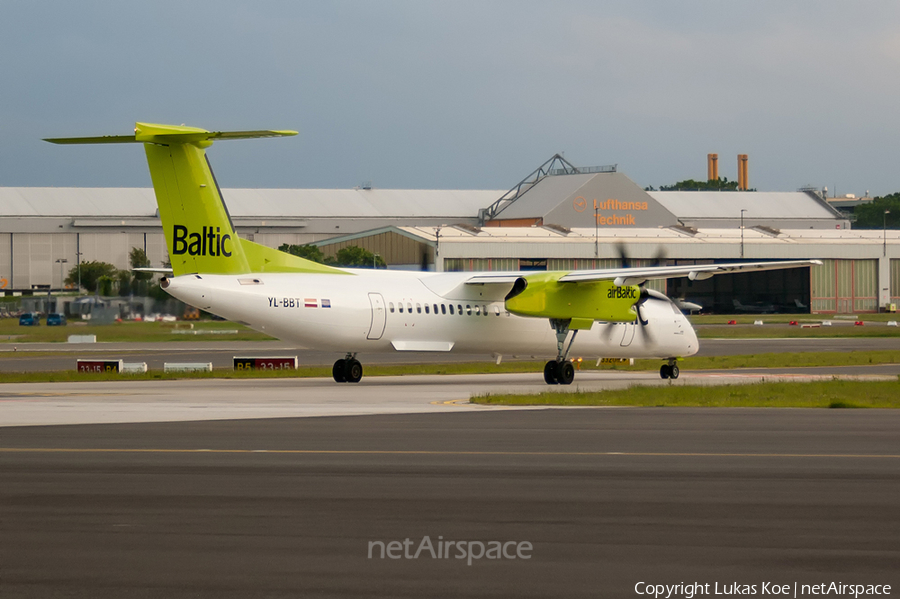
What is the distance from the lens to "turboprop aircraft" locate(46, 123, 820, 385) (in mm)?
28266

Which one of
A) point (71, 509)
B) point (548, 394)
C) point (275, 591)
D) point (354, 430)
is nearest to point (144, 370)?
point (548, 394)

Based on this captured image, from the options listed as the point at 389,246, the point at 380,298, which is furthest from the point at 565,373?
the point at 389,246

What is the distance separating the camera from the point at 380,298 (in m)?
31.5

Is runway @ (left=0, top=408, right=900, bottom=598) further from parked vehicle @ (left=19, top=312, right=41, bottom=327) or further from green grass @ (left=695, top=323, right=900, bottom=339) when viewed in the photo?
parked vehicle @ (left=19, top=312, right=41, bottom=327)

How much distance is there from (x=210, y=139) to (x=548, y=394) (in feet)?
35.6

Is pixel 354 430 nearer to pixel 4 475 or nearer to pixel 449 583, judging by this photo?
pixel 4 475

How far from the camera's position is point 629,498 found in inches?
455

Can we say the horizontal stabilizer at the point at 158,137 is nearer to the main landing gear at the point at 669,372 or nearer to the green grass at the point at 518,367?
the green grass at the point at 518,367

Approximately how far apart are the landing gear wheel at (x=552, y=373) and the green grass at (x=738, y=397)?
5518 mm

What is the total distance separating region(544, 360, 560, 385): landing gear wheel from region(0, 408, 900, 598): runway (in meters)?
15.4

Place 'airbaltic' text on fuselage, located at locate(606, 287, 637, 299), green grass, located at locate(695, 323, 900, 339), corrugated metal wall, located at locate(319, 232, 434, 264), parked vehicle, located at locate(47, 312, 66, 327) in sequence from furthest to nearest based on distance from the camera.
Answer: corrugated metal wall, located at locate(319, 232, 434, 264)
parked vehicle, located at locate(47, 312, 66, 327)
green grass, located at locate(695, 323, 900, 339)
'airbaltic' text on fuselage, located at locate(606, 287, 637, 299)

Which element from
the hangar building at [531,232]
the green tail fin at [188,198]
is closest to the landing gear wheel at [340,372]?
the green tail fin at [188,198]

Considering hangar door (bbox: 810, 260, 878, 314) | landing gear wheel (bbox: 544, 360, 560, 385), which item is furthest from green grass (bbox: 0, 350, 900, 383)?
hangar door (bbox: 810, 260, 878, 314)

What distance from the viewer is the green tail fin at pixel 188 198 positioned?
27.8 meters
